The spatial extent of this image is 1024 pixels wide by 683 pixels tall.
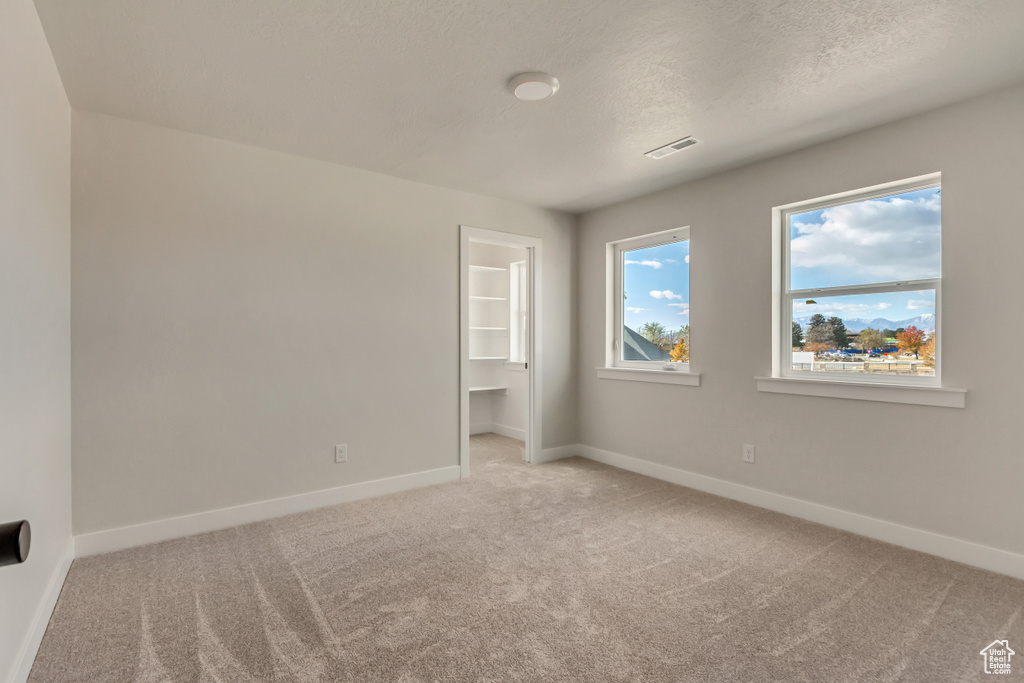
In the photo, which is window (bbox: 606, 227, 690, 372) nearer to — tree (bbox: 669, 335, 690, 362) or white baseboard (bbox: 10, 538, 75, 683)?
tree (bbox: 669, 335, 690, 362)

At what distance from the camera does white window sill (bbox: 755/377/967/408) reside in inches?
105

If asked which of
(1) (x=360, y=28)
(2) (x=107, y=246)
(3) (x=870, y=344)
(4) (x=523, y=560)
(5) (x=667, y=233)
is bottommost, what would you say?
(4) (x=523, y=560)

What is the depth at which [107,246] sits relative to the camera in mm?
2793

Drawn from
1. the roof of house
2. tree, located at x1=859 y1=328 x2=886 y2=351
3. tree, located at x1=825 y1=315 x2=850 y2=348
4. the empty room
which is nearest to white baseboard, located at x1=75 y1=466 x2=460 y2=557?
the empty room

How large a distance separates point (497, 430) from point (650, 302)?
8.86ft

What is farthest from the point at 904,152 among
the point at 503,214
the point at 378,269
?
the point at 378,269

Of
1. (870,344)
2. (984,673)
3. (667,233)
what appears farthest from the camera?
(667,233)

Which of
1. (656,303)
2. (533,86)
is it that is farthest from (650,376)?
(533,86)

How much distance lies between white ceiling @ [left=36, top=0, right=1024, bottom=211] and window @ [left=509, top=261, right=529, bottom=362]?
8.93 ft

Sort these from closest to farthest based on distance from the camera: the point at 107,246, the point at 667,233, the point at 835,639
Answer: the point at 835,639 → the point at 107,246 → the point at 667,233

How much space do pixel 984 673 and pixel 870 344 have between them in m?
1.83

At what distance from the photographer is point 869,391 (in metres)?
2.98

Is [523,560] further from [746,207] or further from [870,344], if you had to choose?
[746,207]

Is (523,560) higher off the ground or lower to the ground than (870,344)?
lower
